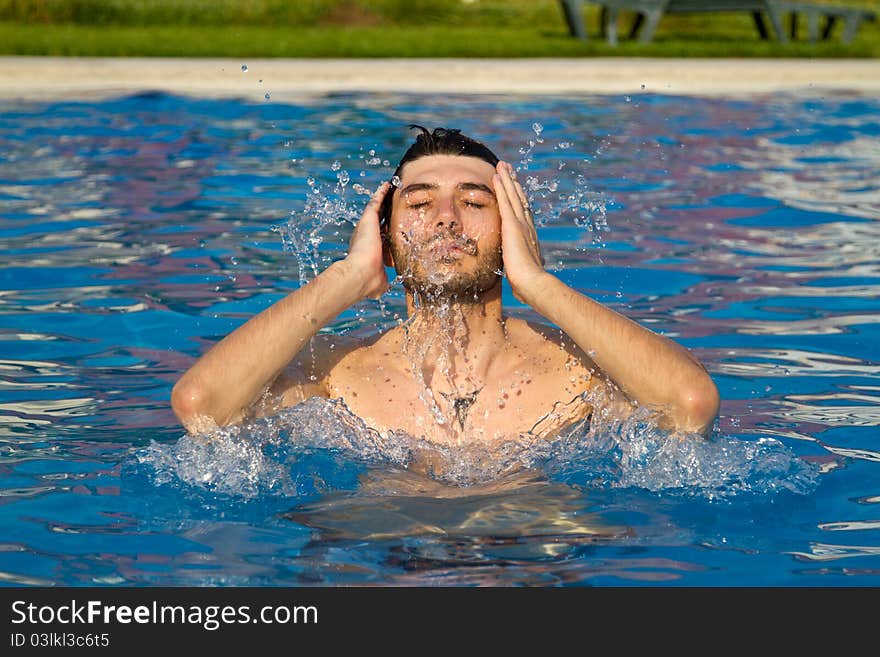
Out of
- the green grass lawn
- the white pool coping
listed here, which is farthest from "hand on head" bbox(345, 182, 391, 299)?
the green grass lawn

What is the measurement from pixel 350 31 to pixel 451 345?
43.6ft

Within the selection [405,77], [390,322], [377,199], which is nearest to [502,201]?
[377,199]

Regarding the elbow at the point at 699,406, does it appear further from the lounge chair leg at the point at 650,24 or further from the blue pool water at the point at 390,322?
the lounge chair leg at the point at 650,24

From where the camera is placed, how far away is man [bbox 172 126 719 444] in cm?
394

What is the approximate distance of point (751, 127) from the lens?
11164 mm

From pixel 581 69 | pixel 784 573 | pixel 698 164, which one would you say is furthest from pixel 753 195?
pixel 784 573

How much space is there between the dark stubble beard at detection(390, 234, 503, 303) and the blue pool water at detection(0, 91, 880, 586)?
504 mm

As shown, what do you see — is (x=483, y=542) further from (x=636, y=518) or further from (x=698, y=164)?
(x=698, y=164)

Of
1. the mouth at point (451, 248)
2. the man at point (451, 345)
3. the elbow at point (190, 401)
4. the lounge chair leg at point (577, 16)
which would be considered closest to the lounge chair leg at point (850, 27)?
the lounge chair leg at point (577, 16)

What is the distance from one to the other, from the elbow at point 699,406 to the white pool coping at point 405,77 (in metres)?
8.76

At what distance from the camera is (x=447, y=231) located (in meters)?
4.02

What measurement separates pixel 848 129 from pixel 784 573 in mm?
8426

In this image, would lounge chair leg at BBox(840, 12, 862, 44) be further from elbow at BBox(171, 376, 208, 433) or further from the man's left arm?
elbow at BBox(171, 376, 208, 433)

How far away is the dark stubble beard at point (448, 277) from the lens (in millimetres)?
4000
